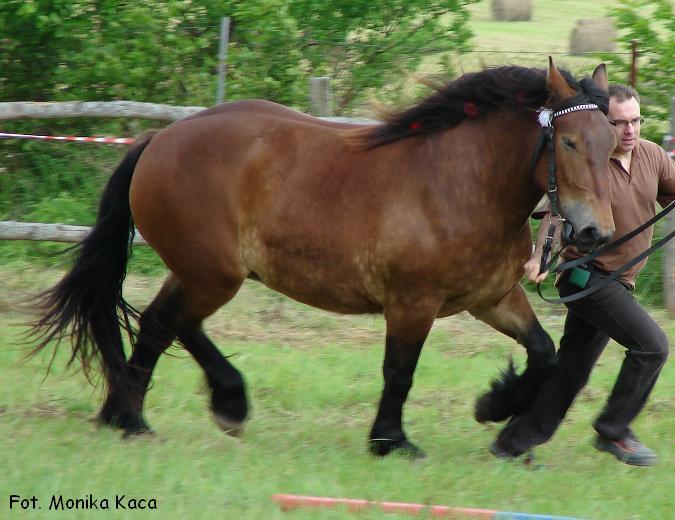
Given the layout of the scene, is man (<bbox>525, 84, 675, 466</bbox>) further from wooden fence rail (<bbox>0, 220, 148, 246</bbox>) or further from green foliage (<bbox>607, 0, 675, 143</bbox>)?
green foliage (<bbox>607, 0, 675, 143</bbox>)

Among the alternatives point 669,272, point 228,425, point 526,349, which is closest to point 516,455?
point 526,349

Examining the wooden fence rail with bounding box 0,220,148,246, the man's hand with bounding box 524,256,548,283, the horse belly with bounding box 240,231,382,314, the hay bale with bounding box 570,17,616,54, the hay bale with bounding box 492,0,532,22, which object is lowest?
the hay bale with bounding box 492,0,532,22

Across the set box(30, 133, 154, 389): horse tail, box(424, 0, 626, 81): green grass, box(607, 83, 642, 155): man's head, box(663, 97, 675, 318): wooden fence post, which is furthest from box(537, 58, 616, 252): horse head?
box(424, 0, 626, 81): green grass

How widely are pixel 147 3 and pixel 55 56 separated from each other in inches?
43.2

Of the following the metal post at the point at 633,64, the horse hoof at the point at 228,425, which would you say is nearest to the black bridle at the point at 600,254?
the horse hoof at the point at 228,425

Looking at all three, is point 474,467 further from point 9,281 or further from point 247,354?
point 9,281

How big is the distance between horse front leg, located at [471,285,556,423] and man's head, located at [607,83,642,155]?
0.91 meters

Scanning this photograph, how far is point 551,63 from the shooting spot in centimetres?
445

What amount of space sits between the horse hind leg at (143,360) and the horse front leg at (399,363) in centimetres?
120

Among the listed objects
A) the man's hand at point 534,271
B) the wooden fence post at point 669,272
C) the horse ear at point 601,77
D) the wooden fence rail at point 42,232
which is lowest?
the wooden fence post at point 669,272

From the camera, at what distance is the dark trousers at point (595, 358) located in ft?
15.6

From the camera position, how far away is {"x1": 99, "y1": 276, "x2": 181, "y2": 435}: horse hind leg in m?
5.32

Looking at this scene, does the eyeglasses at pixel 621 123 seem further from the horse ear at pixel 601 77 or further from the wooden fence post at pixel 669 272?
the wooden fence post at pixel 669 272

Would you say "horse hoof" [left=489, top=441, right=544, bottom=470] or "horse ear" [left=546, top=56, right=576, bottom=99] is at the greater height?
"horse ear" [left=546, top=56, right=576, bottom=99]
